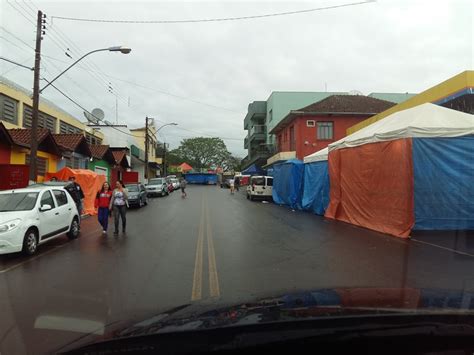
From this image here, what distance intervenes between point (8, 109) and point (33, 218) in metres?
13.8

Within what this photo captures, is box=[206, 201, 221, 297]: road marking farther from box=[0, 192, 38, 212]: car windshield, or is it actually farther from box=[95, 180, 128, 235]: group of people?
box=[0, 192, 38, 212]: car windshield

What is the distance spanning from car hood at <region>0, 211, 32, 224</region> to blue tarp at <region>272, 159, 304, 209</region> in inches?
599

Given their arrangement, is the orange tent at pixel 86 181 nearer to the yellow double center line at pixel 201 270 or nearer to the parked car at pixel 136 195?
the parked car at pixel 136 195

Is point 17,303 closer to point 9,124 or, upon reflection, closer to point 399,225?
point 399,225

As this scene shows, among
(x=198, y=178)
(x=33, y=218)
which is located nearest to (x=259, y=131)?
(x=198, y=178)

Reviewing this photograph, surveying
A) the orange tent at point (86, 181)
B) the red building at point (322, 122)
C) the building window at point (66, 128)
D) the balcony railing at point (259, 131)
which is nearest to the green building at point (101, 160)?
the building window at point (66, 128)

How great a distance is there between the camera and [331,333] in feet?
7.05

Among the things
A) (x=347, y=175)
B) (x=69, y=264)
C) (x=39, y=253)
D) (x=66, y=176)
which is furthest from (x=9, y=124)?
(x=347, y=175)

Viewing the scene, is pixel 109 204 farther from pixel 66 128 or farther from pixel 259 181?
pixel 66 128

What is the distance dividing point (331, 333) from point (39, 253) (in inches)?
329

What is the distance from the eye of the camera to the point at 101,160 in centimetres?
3247

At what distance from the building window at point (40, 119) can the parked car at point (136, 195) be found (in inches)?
253

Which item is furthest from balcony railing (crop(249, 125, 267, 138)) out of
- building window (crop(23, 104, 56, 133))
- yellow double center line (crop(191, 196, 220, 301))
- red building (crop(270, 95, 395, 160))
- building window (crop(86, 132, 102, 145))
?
yellow double center line (crop(191, 196, 220, 301))

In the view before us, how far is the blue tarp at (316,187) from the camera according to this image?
57.9ft
